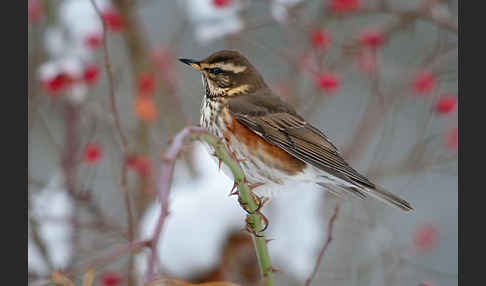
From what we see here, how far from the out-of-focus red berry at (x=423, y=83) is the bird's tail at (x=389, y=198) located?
1.59m

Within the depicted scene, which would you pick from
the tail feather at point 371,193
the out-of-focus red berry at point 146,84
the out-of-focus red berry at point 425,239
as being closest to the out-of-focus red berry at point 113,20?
the out-of-focus red berry at point 146,84

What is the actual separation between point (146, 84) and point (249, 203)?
7.64 ft

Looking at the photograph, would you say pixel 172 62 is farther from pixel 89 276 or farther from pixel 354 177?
pixel 89 276

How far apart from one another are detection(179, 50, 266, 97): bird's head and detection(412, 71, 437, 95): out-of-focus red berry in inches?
55.4

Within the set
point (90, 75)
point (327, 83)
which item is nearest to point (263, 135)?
point (327, 83)

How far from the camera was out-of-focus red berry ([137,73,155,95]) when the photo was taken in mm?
3932

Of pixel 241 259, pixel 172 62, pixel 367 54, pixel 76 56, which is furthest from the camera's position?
pixel 172 62

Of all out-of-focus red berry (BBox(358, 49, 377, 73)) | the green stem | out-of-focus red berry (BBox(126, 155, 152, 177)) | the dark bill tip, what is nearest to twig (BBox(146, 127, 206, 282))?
the green stem

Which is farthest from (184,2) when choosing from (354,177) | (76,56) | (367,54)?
(354,177)

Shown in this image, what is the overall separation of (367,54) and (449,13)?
2.07 ft

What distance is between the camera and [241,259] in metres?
3.57

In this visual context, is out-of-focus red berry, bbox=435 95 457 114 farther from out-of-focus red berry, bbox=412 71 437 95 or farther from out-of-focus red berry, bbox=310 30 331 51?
out-of-focus red berry, bbox=310 30 331 51

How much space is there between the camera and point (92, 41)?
378 cm

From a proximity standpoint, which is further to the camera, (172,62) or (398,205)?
(172,62)
